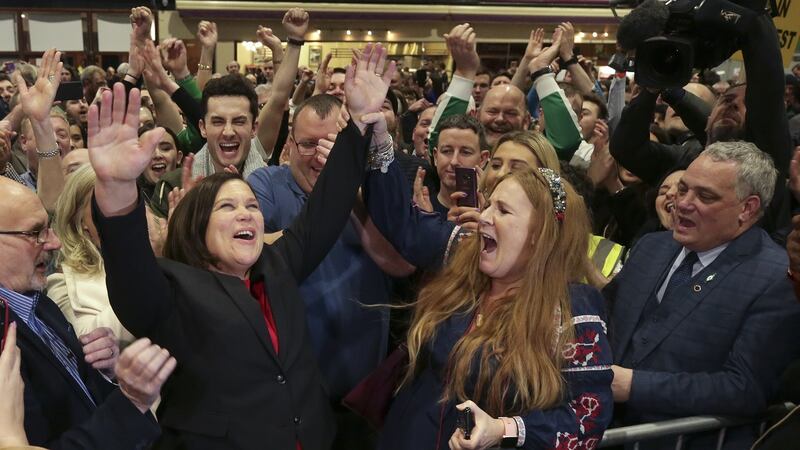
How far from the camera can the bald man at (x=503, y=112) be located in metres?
4.11

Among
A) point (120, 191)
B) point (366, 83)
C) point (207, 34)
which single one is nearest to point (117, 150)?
Answer: point (120, 191)

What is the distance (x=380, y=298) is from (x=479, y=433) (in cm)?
92

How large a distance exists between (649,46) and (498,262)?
4.42ft

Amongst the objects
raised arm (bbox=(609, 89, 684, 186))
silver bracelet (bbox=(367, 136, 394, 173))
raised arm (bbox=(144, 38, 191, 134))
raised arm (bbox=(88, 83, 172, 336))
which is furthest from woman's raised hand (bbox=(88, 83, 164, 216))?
raised arm (bbox=(144, 38, 191, 134))

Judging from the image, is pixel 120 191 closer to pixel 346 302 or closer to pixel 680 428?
pixel 346 302

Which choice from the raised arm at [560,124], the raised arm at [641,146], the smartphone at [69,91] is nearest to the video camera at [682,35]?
the raised arm at [641,146]

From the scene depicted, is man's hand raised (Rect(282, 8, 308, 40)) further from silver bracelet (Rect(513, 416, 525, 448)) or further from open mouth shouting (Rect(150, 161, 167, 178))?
silver bracelet (Rect(513, 416, 525, 448))

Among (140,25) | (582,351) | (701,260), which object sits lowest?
(582,351)

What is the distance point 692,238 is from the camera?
8.07ft

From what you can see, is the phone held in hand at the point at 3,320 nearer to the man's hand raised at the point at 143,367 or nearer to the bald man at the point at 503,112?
the man's hand raised at the point at 143,367

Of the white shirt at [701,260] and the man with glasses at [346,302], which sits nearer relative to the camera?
the white shirt at [701,260]

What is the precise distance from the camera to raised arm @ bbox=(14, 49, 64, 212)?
11.1 feet

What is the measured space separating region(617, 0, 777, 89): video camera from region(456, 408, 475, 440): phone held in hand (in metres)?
1.75

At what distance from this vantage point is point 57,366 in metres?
1.98
